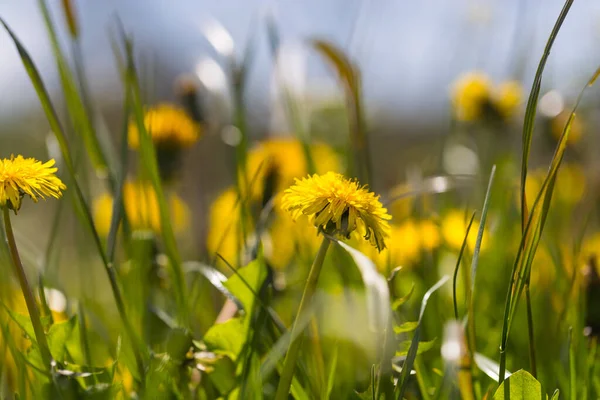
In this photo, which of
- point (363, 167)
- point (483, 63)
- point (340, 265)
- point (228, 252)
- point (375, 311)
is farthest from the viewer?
point (483, 63)

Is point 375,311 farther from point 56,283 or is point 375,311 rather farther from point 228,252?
point 228,252

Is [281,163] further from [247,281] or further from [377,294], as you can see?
[377,294]

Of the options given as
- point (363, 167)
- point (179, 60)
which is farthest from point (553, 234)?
point (179, 60)

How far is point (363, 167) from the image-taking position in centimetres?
87

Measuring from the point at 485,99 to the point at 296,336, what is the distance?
132cm

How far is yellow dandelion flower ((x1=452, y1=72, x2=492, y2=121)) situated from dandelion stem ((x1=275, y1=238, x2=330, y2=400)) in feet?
4.07

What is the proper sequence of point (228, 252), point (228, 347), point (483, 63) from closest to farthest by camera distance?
point (228, 347) → point (228, 252) → point (483, 63)

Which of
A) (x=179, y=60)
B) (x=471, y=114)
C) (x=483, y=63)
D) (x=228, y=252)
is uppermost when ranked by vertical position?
(x=179, y=60)

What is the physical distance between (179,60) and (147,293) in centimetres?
588

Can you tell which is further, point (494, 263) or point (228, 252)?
point (228, 252)

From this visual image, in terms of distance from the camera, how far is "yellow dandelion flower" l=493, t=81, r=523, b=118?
1630mm

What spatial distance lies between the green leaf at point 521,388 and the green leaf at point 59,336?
0.32 meters

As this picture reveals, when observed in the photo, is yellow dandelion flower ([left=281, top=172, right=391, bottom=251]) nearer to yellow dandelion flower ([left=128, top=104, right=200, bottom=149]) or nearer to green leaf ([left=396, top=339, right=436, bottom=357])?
green leaf ([left=396, top=339, right=436, bottom=357])

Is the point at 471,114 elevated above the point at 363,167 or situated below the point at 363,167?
above
